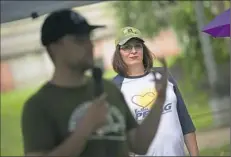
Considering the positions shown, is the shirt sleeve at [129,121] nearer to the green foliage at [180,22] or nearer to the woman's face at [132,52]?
the woman's face at [132,52]

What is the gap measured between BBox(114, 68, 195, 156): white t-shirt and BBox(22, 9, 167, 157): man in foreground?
386 millimetres

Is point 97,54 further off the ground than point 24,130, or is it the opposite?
point 97,54

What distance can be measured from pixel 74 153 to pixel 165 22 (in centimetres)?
Result: 881

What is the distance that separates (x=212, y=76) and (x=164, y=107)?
7.45 m

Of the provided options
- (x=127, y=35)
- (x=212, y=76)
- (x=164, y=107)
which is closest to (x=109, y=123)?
(x=164, y=107)

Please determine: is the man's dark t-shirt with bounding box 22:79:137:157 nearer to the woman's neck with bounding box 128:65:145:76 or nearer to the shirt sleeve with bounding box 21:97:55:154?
the shirt sleeve with bounding box 21:97:55:154

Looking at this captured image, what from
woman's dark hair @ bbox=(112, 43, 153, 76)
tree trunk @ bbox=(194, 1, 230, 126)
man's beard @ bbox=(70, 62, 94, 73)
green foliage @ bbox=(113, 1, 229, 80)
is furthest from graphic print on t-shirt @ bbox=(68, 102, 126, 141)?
green foliage @ bbox=(113, 1, 229, 80)

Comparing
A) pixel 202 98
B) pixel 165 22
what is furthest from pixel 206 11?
pixel 202 98

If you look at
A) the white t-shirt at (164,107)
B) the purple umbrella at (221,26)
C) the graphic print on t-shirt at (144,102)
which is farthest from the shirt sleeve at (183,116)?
the purple umbrella at (221,26)

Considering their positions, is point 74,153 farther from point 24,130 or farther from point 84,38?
point 84,38

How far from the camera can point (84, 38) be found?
7.11 ft

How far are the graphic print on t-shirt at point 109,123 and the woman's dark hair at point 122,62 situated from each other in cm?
62

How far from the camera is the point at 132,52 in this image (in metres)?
2.91

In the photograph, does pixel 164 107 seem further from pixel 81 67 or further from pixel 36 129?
pixel 36 129
